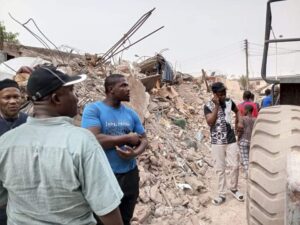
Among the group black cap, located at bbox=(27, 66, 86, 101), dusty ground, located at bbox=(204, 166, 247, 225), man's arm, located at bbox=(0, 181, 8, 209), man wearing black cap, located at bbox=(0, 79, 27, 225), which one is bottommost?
dusty ground, located at bbox=(204, 166, 247, 225)

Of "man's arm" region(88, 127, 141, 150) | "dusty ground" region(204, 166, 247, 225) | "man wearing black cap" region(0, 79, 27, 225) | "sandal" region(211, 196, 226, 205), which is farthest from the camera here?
"sandal" region(211, 196, 226, 205)

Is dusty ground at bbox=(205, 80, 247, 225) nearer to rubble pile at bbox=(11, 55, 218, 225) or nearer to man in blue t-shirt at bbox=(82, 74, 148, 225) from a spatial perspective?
rubble pile at bbox=(11, 55, 218, 225)

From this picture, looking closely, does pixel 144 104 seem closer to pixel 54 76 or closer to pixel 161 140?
pixel 161 140

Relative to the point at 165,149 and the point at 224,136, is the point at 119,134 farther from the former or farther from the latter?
the point at 165,149

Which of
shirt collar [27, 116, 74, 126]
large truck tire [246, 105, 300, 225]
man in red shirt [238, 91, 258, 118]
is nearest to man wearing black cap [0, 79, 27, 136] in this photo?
shirt collar [27, 116, 74, 126]

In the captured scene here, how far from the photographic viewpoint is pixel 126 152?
10.2 ft

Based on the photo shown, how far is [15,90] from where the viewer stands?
10.2 feet

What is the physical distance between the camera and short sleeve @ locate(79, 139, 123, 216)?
5.36ft

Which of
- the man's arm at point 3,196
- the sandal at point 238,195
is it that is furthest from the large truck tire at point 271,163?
the sandal at point 238,195

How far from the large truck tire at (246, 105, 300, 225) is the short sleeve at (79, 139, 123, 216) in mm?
910

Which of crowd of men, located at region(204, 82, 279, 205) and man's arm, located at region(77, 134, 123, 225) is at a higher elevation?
man's arm, located at region(77, 134, 123, 225)

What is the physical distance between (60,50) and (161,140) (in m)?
3.33

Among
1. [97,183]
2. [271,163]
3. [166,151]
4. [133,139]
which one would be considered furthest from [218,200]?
[97,183]

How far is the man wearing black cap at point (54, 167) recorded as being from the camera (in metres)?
1.63
